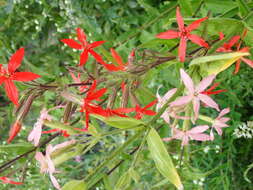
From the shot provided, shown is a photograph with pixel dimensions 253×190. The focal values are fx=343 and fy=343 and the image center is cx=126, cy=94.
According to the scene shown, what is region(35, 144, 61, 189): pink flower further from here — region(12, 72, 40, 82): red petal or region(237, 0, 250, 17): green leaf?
region(237, 0, 250, 17): green leaf

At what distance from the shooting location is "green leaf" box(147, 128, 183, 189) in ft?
1.49

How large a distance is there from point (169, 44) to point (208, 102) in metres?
0.22

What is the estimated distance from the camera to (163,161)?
464 mm

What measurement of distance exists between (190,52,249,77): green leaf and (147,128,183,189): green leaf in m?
0.11

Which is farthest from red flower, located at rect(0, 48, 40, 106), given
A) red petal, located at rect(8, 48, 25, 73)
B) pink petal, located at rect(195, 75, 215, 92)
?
pink petal, located at rect(195, 75, 215, 92)

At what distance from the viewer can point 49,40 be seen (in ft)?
4.43

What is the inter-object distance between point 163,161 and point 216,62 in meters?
0.15

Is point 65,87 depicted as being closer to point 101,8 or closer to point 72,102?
point 72,102

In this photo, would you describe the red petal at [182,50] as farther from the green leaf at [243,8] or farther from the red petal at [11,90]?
the red petal at [11,90]

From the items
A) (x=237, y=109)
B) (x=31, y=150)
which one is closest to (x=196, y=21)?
(x=31, y=150)

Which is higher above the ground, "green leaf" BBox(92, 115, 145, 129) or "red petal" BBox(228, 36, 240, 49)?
"red petal" BBox(228, 36, 240, 49)

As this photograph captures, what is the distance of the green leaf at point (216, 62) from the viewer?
16.6 inches

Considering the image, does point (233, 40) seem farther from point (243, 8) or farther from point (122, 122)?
point (122, 122)

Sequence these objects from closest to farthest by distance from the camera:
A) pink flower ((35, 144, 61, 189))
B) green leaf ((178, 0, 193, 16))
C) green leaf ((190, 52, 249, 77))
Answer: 1. green leaf ((190, 52, 249, 77))
2. pink flower ((35, 144, 61, 189))
3. green leaf ((178, 0, 193, 16))
